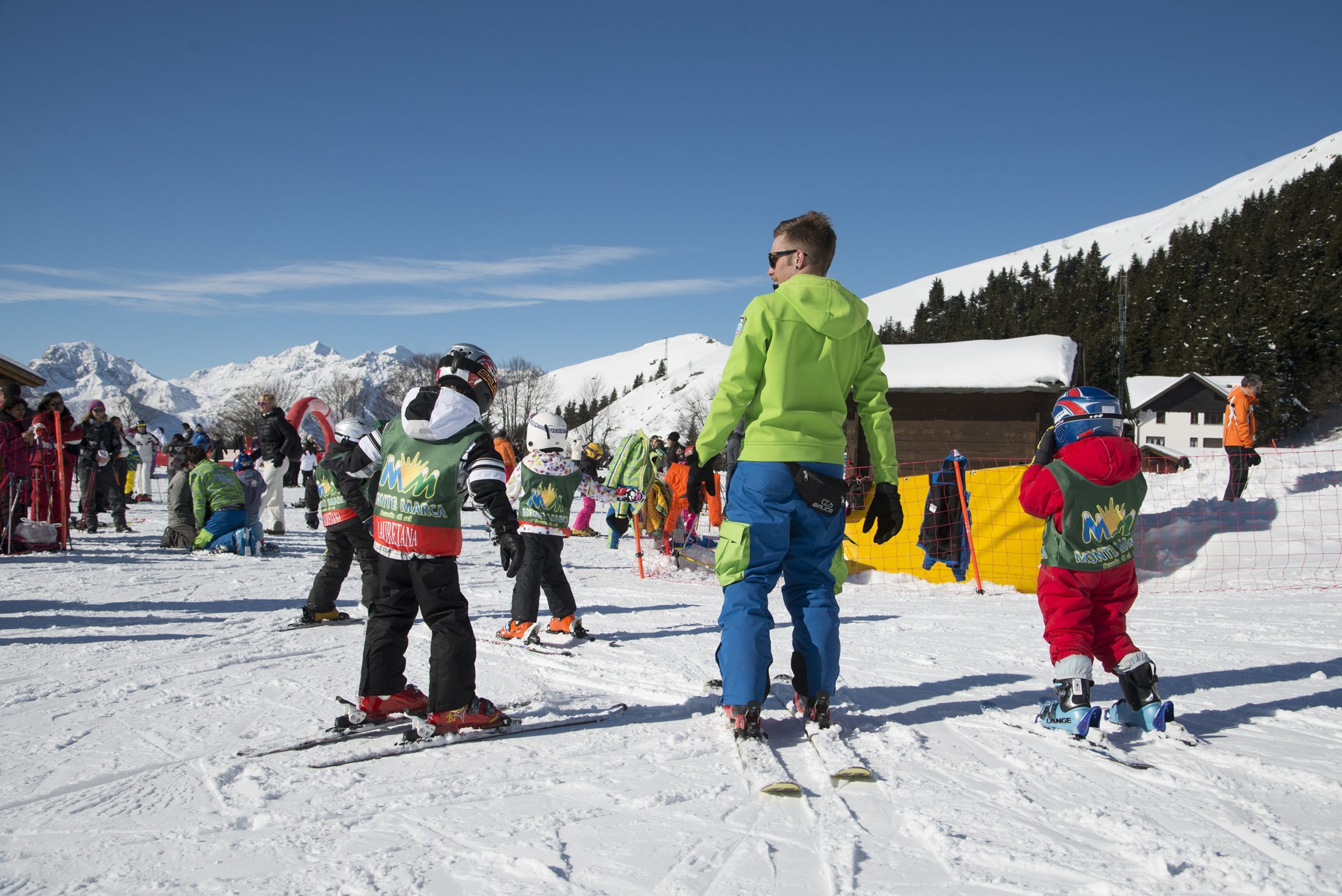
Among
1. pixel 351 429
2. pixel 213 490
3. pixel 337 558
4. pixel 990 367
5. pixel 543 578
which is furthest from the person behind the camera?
pixel 990 367

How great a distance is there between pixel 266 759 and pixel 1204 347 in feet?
196

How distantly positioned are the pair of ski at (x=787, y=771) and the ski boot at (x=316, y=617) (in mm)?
4330

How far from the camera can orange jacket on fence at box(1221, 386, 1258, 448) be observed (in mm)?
10844

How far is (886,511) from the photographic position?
10.7ft

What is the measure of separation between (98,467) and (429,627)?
12232 millimetres

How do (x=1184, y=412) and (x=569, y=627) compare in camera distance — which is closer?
(x=569, y=627)

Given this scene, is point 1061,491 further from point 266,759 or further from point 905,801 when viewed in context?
point 266,759

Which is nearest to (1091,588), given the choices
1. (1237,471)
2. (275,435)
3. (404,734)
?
(404,734)

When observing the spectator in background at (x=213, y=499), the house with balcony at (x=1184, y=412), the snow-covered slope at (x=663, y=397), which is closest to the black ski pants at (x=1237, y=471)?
the spectator in background at (x=213, y=499)

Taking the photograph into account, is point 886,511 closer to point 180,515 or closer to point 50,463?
point 180,515

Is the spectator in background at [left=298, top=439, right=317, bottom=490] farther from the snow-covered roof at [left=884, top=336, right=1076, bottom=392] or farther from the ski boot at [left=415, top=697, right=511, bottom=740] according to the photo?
the snow-covered roof at [left=884, top=336, right=1076, bottom=392]

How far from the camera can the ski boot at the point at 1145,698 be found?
126 inches

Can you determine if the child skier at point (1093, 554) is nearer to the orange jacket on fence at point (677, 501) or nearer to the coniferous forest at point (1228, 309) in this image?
the orange jacket on fence at point (677, 501)

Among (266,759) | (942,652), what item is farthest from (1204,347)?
(266,759)
